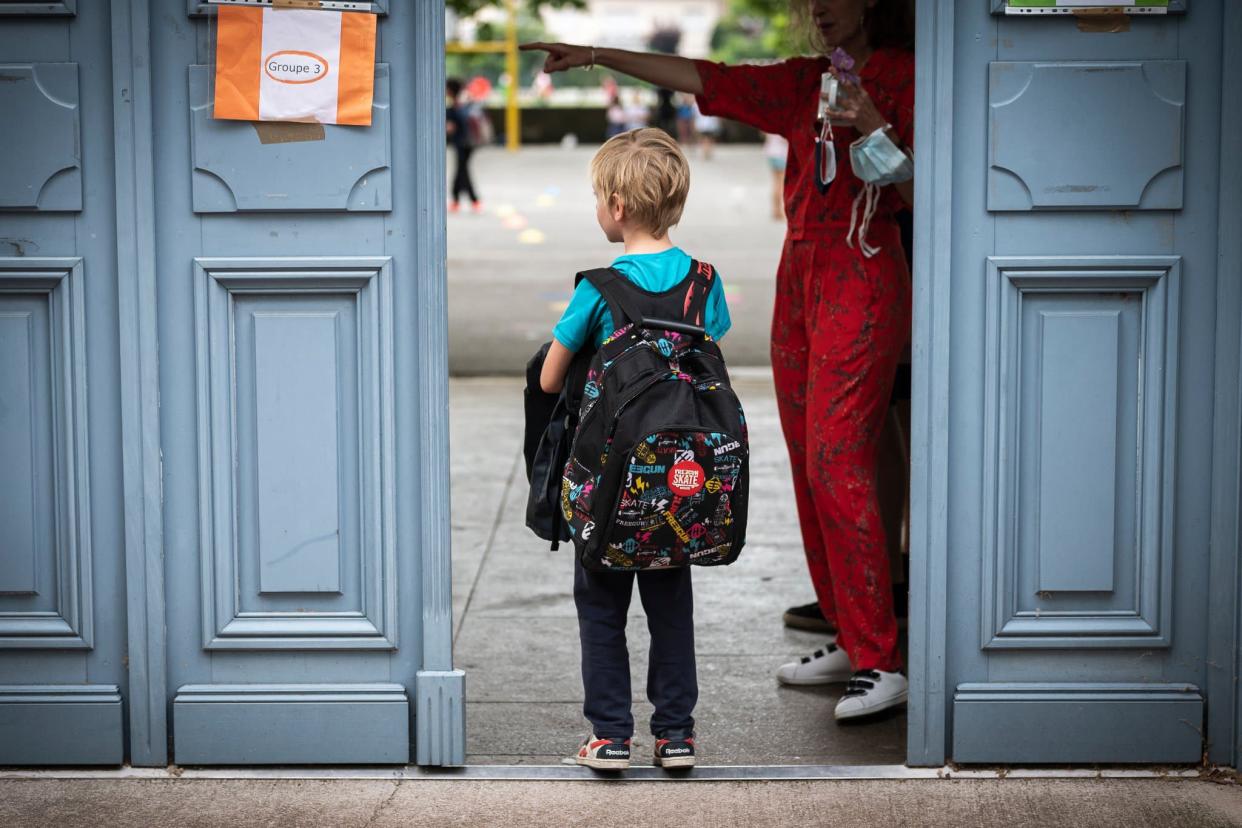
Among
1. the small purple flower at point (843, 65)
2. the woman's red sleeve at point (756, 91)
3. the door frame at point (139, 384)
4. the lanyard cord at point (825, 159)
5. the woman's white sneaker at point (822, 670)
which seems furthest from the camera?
the woman's white sneaker at point (822, 670)

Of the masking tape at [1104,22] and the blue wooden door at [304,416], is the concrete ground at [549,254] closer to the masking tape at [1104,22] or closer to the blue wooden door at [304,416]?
the blue wooden door at [304,416]

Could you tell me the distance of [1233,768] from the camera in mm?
3871

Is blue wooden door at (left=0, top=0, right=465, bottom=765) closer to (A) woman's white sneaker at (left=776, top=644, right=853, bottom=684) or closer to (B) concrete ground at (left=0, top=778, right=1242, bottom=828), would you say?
(B) concrete ground at (left=0, top=778, right=1242, bottom=828)

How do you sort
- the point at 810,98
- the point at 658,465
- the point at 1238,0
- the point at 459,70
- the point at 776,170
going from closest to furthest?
the point at 658,465 < the point at 1238,0 < the point at 810,98 < the point at 776,170 < the point at 459,70

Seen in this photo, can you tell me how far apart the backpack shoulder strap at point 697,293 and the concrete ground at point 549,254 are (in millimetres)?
6087

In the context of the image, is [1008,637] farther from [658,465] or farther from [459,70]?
[459,70]

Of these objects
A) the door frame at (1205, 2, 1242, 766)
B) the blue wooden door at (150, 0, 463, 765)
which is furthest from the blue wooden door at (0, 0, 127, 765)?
the door frame at (1205, 2, 1242, 766)

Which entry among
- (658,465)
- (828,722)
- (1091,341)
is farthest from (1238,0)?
(828,722)

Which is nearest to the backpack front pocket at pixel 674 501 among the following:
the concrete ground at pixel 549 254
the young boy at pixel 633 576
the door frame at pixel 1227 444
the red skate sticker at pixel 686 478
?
the red skate sticker at pixel 686 478

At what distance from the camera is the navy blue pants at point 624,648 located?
378 centimetres

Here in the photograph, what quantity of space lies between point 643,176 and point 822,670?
1.77 metres

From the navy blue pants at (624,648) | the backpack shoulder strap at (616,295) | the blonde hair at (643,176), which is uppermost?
the blonde hair at (643,176)

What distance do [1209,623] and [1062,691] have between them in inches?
15.1

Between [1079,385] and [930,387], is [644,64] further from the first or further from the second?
[1079,385]
